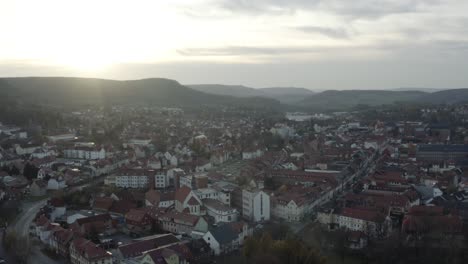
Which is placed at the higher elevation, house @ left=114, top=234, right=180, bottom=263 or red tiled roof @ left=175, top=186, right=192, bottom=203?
red tiled roof @ left=175, top=186, right=192, bottom=203

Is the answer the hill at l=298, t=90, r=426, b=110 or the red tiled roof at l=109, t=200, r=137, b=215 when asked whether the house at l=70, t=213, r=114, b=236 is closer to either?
the red tiled roof at l=109, t=200, r=137, b=215

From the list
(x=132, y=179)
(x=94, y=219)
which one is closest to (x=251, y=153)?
(x=132, y=179)

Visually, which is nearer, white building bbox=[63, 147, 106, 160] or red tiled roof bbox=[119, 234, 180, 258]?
red tiled roof bbox=[119, 234, 180, 258]

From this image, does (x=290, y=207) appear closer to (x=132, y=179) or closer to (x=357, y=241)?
(x=357, y=241)

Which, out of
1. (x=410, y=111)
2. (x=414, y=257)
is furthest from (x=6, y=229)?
(x=410, y=111)

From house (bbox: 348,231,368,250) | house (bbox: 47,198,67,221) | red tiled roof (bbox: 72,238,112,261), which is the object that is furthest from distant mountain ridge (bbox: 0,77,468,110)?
house (bbox: 348,231,368,250)

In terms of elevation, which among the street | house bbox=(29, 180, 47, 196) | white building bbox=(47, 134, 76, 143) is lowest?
the street
